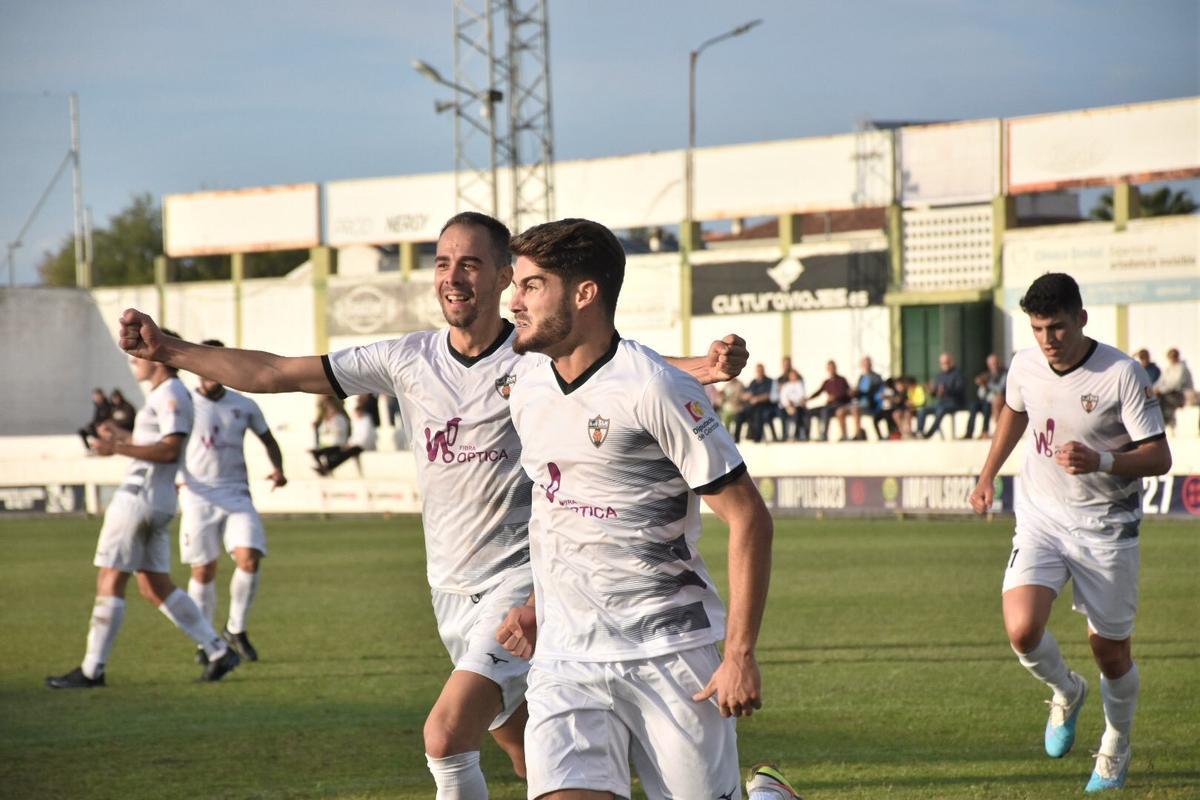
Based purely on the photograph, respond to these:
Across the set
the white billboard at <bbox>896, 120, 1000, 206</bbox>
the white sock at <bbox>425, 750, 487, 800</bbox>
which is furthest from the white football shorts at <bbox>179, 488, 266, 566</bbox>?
the white billboard at <bbox>896, 120, 1000, 206</bbox>

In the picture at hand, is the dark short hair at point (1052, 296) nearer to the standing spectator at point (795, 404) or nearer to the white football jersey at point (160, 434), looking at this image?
the white football jersey at point (160, 434)

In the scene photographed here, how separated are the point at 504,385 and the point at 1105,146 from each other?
36.9 meters

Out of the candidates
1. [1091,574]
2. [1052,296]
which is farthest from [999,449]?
[1052,296]

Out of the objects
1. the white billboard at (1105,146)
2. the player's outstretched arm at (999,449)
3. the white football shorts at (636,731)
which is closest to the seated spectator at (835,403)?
the white billboard at (1105,146)

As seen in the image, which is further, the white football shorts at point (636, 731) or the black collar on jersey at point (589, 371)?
the black collar on jersey at point (589, 371)

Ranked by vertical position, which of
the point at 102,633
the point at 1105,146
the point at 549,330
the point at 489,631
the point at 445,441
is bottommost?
the point at 102,633

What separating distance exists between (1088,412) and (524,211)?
3679 centimetres

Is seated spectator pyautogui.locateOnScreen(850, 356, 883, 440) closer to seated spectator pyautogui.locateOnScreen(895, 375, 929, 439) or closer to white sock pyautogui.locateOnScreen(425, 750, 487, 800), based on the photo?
seated spectator pyautogui.locateOnScreen(895, 375, 929, 439)

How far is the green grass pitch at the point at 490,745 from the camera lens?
8.08 meters

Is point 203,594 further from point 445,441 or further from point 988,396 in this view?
point 988,396

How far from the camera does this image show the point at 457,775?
→ 18.9 feet

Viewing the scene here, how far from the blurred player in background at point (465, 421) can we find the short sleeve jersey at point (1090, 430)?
3.13 metres

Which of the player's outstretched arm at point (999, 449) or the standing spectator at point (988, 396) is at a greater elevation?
the player's outstretched arm at point (999, 449)

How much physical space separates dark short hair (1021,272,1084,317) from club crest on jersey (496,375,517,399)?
9.51ft
